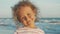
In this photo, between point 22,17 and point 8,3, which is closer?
point 22,17

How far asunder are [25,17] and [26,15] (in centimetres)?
2

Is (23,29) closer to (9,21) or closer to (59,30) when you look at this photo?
(9,21)

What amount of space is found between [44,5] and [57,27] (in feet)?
0.80

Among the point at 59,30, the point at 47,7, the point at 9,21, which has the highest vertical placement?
the point at 47,7

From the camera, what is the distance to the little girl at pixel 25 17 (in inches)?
52.0

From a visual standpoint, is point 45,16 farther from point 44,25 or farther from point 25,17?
point 25,17

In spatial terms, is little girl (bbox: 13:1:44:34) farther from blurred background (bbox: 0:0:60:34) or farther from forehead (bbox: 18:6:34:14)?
blurred background (bbox: 0:0:60:34)

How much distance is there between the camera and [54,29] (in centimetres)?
166

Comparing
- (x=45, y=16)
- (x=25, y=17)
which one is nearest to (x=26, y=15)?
(x=25, y=17)

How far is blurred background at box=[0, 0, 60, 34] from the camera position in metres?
1.64

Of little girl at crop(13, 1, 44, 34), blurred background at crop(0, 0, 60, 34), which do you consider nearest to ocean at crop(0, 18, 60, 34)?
blurred background at crop(0, 0, 60, 34)

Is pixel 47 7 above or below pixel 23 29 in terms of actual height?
above

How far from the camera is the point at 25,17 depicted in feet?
4.34

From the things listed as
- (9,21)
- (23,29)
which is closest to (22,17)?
(23,29)
